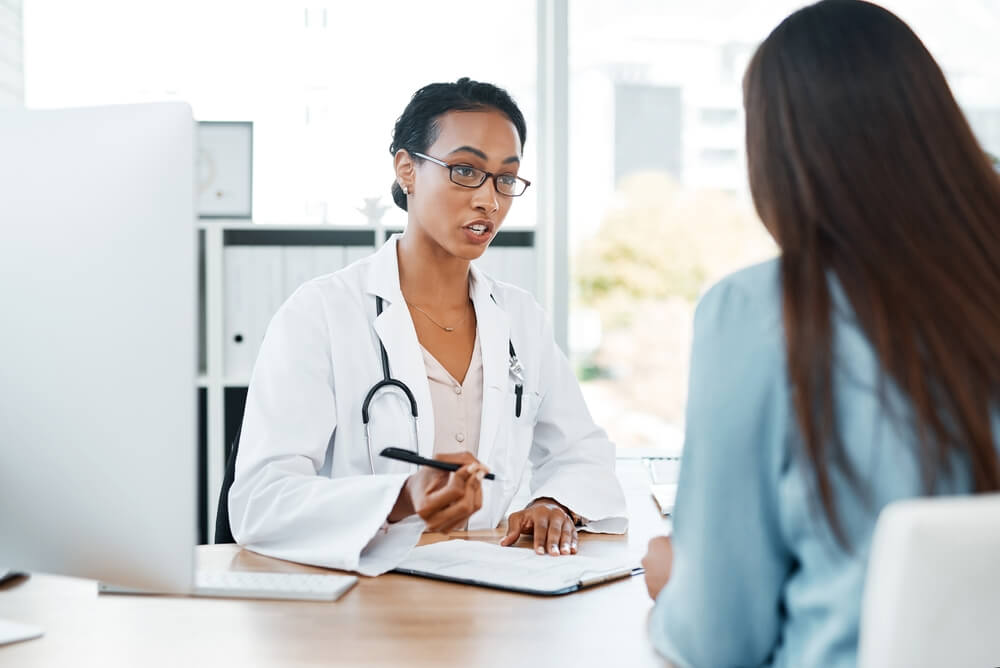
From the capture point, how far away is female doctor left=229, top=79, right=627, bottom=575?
4.55 ft

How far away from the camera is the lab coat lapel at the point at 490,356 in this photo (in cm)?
187

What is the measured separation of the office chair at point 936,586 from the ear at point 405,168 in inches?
61.7

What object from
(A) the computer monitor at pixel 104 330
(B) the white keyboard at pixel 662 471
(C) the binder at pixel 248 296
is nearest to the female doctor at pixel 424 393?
(B) the white keyboard at pixel 662 471

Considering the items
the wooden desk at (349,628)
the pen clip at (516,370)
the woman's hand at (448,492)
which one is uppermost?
the pen clip at (516,370)

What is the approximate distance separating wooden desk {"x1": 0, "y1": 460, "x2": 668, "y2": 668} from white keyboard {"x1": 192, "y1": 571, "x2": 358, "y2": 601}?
0.06ft

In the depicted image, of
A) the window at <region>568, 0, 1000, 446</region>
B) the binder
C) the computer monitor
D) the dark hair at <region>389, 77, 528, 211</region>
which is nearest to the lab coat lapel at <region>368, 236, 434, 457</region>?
the dark hair at <region>389, 77, 528, 211</region>

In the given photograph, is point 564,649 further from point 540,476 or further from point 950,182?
point 540,476

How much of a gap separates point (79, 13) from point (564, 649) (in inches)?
124

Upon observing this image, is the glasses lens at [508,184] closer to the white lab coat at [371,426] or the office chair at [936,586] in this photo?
the white lab coat at [371,426]

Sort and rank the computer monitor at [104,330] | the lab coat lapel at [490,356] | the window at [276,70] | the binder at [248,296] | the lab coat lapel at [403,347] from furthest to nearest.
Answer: the window at [276,70] < the binder at [248,296] < the lab coat lapel at [490,356] < the lab coat lapel at [403,347] < the computer monitor at [104,330]

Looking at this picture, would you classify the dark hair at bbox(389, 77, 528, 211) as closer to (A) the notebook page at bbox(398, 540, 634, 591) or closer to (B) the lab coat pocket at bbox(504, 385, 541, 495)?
(B) the lab coat pocket at bbox(504, 385, 541, 495)

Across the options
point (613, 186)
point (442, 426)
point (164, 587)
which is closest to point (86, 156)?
point (164, 587)

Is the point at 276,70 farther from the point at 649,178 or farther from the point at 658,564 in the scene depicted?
the point at 658,564

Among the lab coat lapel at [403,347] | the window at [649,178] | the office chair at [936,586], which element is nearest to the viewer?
the office chair at [936,586]
